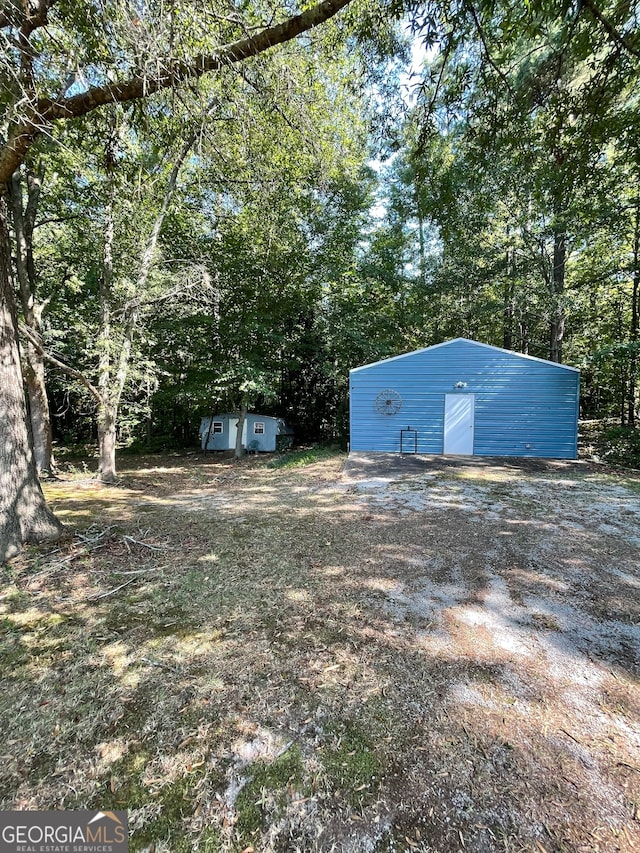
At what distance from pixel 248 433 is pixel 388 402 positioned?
667 centimetres

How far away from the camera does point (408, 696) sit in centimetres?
193

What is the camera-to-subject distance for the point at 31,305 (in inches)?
319

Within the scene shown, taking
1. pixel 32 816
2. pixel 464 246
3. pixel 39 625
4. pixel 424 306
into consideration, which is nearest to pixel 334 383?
pixel 424 306

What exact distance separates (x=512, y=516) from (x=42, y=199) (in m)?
11.6

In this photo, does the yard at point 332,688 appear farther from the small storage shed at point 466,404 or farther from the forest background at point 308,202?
the small storage shed at point 466,404

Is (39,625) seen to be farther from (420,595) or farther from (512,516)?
(512,516)

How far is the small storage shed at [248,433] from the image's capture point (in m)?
15.2

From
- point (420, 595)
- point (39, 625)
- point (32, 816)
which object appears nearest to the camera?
point (32, 816)

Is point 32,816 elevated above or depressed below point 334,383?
below

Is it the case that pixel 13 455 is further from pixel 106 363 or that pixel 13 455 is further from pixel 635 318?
pixel 635 318

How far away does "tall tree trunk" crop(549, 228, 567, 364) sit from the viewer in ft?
39.5

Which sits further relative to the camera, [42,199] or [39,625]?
[42,199]

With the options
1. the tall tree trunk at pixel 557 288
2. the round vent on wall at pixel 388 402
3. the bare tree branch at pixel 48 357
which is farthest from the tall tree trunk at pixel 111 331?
the tall tree trunk at pixel 557 288

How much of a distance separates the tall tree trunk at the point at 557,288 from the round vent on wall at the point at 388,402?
635cm
